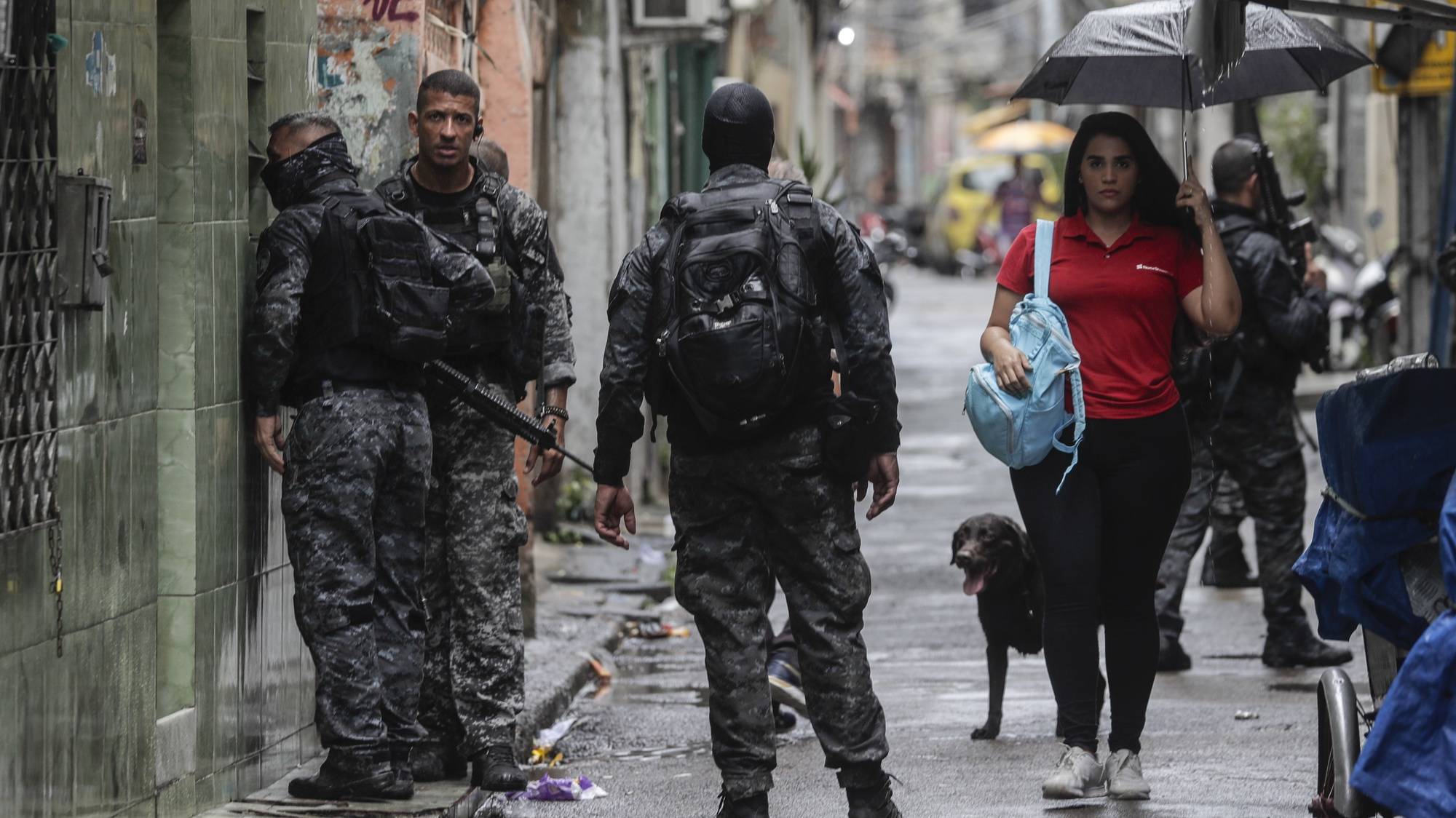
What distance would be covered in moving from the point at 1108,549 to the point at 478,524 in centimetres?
185

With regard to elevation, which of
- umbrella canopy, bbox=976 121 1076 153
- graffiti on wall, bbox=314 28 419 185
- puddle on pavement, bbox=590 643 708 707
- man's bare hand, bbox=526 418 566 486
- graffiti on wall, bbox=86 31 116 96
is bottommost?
puddle on pavement, bbox=590 643 708 707

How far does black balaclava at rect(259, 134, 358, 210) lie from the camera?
6430mm

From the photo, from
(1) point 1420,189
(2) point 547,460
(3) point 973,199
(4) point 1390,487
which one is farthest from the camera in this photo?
(3) point 973,199

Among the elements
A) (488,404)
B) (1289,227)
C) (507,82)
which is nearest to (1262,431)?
(1289,227)

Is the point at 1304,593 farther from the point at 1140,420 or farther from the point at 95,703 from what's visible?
the point at 95,703

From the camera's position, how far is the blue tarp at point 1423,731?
4434mm

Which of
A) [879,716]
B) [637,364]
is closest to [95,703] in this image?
[637,364]

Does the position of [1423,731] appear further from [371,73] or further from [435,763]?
[371,73]

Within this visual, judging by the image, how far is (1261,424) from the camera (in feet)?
30.4

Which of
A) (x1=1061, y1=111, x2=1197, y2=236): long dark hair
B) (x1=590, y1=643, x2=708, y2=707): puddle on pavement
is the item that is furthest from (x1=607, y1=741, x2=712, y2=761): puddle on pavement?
(x1=1061, y1=111, x2=1197, y2=236): long dark hair

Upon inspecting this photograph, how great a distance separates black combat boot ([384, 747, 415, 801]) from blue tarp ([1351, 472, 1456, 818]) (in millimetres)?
2881

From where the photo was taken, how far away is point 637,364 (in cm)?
603

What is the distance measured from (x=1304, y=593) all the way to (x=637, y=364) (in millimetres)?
5953

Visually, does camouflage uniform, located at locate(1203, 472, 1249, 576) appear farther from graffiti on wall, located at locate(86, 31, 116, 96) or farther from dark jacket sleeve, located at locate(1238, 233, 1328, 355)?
graffiti on wall, located at locate(86, 31, 116, 96)
